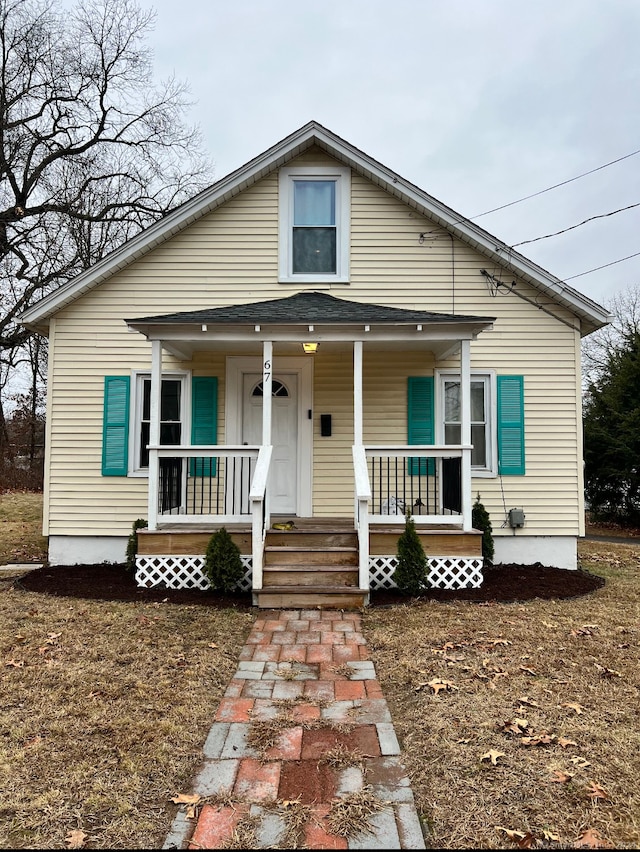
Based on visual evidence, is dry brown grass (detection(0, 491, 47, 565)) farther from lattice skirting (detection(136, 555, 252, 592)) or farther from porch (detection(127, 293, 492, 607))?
porch (detection(127, 293, 492, 607))

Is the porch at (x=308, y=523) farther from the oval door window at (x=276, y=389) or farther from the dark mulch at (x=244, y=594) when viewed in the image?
the oval door window at (x=276, y=389)

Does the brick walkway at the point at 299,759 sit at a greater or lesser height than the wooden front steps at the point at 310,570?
lesser

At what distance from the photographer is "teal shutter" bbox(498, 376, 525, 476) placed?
8.08 m

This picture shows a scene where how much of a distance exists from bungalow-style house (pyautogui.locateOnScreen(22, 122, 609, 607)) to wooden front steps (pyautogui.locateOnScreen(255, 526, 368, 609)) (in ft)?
4.23

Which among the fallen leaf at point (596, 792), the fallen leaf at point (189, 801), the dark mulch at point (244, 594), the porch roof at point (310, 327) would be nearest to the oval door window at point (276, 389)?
the porch roof at point (310, 327)

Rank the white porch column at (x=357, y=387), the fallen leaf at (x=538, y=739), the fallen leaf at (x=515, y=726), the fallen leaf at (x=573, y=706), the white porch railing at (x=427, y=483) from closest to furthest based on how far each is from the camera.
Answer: the fallen leaf at (x=538, y=739), the fallen leaf at (x=515, y=726), the fallen leaf at (x=573, y=706), the white porch railing at (x=427, y=483), the white porch column at (x=357, y=387)

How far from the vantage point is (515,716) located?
10.9 feet

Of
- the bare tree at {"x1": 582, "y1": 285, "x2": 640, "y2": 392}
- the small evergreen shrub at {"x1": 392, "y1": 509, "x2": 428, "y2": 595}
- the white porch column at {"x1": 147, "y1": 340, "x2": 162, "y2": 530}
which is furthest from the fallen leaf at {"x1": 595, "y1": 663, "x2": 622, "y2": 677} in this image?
the bare tree at {"x1": 582, "y1": 285, "x2": 640, "y2": 392}

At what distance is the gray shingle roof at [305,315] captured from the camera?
6.62 m

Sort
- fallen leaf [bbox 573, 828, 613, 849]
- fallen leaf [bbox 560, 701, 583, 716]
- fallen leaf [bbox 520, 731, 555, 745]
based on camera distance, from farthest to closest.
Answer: fallen leaf [bbox 560, 701, 583, 716]
fallen leaf [bbox 520, 731, 555, 745]
fallen leaf [bbox 573, 828, 613, 849]

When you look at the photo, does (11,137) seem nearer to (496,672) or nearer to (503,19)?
(503,19)

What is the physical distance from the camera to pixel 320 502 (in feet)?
27.0

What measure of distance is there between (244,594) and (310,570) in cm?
88

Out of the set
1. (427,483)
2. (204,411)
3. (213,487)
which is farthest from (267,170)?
(427,483)
